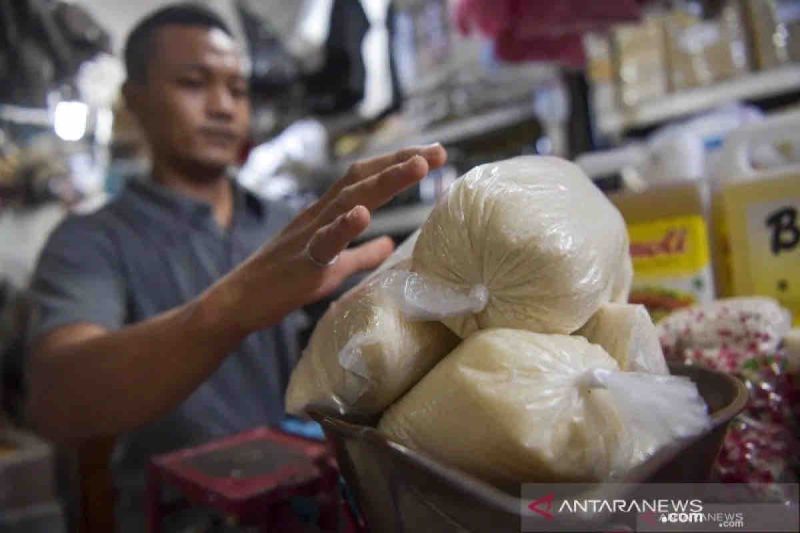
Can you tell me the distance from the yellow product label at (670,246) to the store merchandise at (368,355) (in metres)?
0.43

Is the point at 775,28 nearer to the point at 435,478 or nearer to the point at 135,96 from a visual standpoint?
the point at 135,96

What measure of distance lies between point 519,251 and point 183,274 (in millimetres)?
973

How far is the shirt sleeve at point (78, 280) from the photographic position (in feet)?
2.97

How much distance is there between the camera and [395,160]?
1.58ft

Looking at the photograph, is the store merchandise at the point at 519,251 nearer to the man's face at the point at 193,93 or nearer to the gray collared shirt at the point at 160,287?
the gray collared shirt at the point at 160,287

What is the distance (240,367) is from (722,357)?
869 millimetres

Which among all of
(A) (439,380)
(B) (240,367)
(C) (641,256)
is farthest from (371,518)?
(B) (240,367)

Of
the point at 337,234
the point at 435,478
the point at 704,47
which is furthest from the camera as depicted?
the point at 704,47

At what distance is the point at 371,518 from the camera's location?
38 centimetres

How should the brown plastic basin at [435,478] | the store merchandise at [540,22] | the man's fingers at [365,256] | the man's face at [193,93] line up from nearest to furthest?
the brown plastic basin at [435,478] → the man's fingers at [365,256] → the man's face at [193,93] → the store merchandise at [540,22]

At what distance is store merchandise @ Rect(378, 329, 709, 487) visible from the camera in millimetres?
306

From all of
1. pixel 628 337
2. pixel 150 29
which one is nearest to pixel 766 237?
pixel 628 337

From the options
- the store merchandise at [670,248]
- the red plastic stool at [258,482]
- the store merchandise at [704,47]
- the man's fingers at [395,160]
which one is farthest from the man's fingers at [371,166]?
the store merchandise at [704,47]

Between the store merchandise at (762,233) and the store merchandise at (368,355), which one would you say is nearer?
the store merchandise at (368,355)
